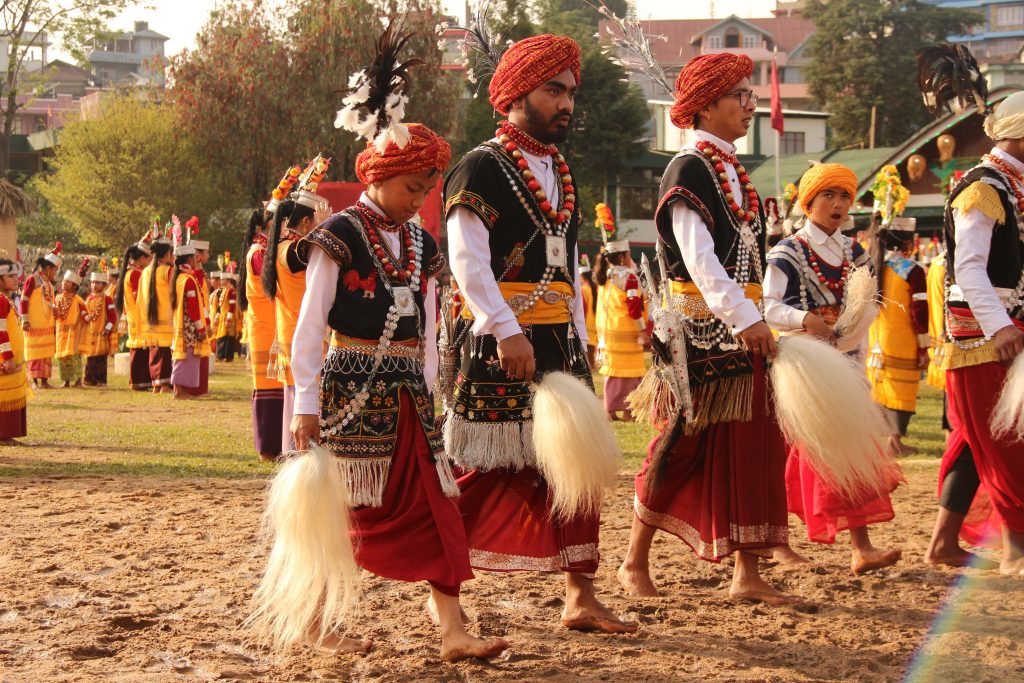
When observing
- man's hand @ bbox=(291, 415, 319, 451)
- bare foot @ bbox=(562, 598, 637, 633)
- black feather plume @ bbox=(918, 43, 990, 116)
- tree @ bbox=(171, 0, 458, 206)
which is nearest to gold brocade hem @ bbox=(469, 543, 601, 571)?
bare foot @ bbox=(562, 598, 637, 633)

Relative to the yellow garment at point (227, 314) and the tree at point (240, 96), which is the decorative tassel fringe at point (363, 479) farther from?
the tree at point (240, 96)

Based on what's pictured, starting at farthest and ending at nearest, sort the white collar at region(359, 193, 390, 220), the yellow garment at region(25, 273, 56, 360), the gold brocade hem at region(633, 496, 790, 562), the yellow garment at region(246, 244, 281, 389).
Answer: the yellow garment at region(25, 273, 56, 360), the yellow garment at region(246, 244, 281, 389), the gold brocade hem at region(633, 496, 790, 562), the white collar at region(359, 193, 390, 220)

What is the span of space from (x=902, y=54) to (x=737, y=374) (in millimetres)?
54653

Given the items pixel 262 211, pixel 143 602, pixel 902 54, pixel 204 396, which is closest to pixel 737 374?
pixel 143 602

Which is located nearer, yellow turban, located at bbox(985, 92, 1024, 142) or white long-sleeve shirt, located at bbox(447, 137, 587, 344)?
white long-sleeve shirt, located at bbox(447, 137, 587, 344)

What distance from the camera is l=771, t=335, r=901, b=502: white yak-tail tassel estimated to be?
4957mm

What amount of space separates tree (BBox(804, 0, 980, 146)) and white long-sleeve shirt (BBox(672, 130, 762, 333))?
49.8 metres

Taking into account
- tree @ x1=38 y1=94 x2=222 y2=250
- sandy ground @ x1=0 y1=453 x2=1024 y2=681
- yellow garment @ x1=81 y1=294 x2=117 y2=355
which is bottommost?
sandy ground @ x1=0 y1=453 x2=1024 y2=681

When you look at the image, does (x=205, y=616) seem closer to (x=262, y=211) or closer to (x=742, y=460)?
A: (x=742, y=460)

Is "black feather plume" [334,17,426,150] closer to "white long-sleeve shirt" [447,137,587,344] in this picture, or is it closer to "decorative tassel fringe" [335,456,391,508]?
"white long-sleeve shirt" [447,137,587,344]

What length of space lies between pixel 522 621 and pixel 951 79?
11.7 ft

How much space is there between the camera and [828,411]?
16.2 feet

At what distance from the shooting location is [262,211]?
9.97m

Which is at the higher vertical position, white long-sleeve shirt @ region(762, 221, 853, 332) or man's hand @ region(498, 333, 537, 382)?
white long-sleeve shirt @ region(762, 221, 853, 332)
